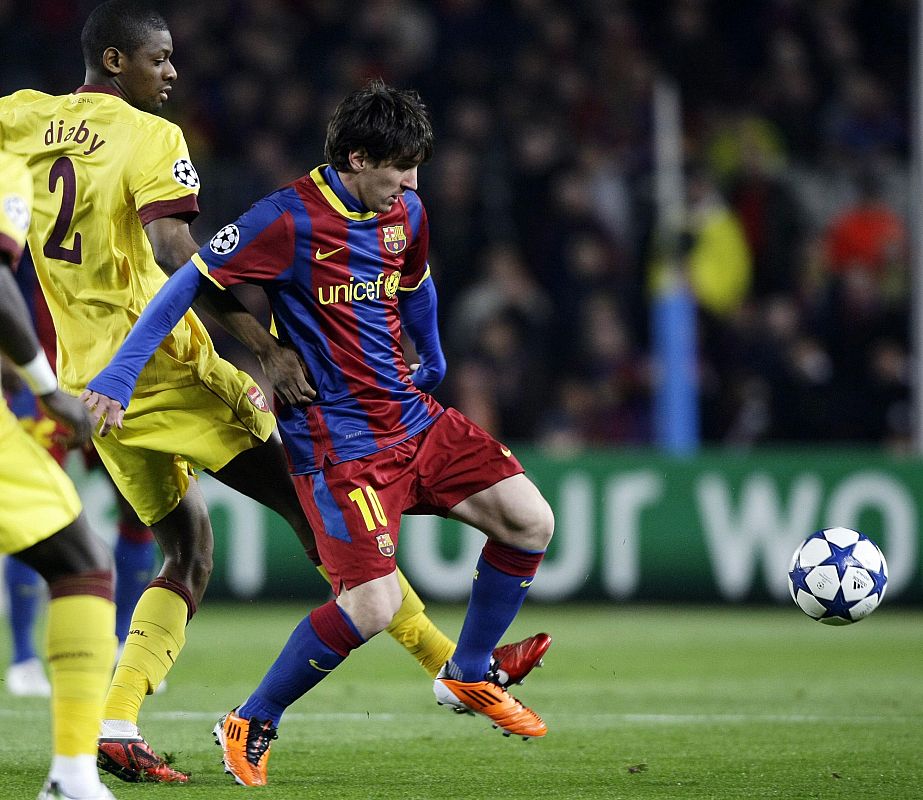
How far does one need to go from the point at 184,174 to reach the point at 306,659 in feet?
4.78

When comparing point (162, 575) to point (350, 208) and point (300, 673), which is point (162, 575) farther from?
point (350, 208)

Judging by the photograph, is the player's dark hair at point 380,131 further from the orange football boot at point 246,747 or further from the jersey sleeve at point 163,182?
the orange football boot at point 246,747

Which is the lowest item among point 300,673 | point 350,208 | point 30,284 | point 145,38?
point 300,673

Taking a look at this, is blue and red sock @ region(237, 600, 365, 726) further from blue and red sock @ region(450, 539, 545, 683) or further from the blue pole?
the blue pole

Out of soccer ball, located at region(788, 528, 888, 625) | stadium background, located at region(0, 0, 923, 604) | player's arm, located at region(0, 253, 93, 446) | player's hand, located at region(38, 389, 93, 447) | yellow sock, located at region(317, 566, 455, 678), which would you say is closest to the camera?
player's arm, located at region(0, 253, 93, 446)

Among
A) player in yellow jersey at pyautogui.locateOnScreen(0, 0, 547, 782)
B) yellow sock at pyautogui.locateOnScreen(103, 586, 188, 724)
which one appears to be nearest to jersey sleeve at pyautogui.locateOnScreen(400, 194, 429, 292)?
player in yellow jersey at pyautogui.locateOnScreen(0, 0, 547, 782)

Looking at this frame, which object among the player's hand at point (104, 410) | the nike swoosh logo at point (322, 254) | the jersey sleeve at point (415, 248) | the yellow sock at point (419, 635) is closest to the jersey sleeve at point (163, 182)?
the nike swoosh logo at point (322, 254)

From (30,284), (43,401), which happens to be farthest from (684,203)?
(43,401)

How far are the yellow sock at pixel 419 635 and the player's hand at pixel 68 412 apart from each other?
161cm

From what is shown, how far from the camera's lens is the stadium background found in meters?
10.4

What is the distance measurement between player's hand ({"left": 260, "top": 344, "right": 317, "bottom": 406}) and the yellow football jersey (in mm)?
298

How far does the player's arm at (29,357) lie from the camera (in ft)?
11.5

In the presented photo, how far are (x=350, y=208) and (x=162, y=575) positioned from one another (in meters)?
1.31

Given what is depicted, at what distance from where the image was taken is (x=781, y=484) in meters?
10.4
